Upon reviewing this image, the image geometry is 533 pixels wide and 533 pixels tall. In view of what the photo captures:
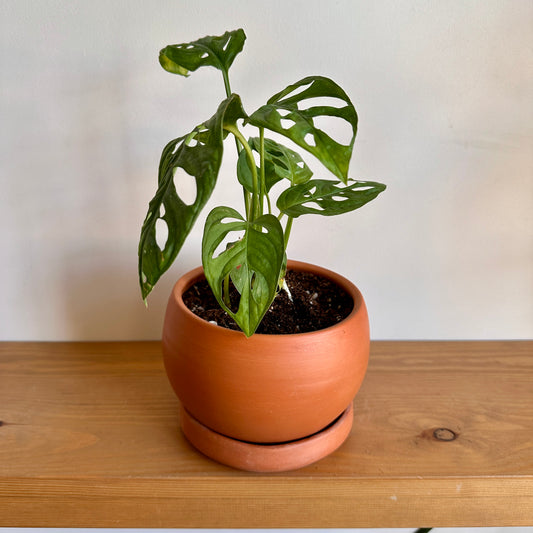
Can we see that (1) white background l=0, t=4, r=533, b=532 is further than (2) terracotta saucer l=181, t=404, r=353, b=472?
Yes

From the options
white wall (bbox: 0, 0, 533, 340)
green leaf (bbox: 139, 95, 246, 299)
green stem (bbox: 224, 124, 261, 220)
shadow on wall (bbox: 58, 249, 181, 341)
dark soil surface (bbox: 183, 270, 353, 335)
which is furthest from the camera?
shadow on wall (bbox: 58, 249, 181, 341)

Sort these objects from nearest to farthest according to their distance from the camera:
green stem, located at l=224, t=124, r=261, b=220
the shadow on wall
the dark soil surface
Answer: green stem, located at l=224, t=124, r=261, b=220 < the dark soil surface < the shadow on wall

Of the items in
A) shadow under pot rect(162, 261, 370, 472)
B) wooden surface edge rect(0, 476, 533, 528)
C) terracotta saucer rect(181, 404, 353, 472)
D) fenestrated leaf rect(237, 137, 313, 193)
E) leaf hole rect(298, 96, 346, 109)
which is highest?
leaf hole rect(298, 96, 346, 109)

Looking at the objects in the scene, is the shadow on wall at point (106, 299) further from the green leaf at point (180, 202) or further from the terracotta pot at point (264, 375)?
the green leaf at point (180, 202)

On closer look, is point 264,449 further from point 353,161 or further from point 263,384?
point 353,161

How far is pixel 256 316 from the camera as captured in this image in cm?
60

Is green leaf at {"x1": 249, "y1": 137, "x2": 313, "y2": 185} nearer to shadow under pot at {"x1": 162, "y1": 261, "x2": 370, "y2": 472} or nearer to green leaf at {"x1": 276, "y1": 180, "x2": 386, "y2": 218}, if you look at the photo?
green leaf at {"x1": 276, "y1": 180, "x2": 386, "y2": 218}

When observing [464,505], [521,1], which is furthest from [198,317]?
[521,1]

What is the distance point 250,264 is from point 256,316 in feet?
0.18

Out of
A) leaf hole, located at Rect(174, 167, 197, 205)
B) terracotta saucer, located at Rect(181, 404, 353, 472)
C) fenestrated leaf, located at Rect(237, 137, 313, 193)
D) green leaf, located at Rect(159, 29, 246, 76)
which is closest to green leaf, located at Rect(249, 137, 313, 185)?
fenestrated leaf, located at Rect(237, 137, 313, 193)

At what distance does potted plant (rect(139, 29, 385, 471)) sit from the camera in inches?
22.5

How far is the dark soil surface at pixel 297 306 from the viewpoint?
729 millimetres

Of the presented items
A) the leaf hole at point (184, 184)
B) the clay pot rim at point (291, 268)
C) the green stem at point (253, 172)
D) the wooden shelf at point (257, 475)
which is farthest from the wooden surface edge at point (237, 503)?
the leaf hole at point (184, 184)

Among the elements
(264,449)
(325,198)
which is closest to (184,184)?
(325,198)
